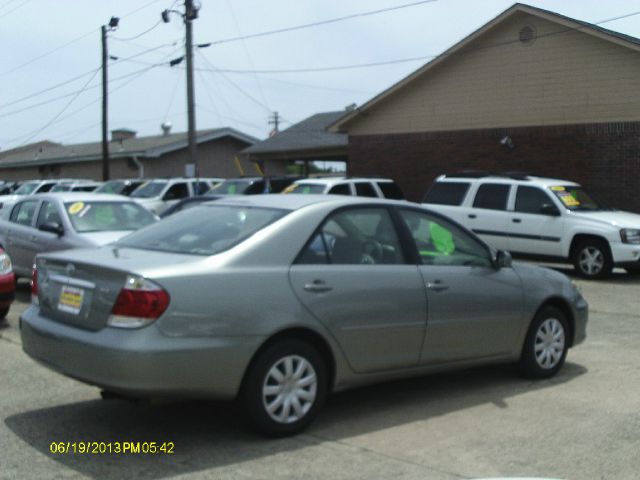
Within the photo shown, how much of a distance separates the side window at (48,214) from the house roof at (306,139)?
59.0 ft

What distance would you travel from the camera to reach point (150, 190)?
2450cm

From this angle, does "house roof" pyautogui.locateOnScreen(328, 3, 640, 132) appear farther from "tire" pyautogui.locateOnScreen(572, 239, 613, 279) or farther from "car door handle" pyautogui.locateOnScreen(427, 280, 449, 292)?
"car door handle" pyautogui.locateOnScreen(427, 280, 449, 292)

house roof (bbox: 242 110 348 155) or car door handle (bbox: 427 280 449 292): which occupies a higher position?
house roof (bbox: 242 110 348 155)

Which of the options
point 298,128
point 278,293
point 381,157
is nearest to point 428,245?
point 278,293

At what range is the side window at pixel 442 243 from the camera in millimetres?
6293

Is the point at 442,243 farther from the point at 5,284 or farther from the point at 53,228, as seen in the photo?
the point at 53,228

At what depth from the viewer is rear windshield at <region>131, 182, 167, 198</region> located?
24219mm

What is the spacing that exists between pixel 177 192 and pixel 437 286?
19.0m

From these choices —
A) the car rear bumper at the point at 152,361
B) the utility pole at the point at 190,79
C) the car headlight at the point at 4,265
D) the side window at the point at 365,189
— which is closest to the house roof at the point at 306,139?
the utility pole at the point at 190,79

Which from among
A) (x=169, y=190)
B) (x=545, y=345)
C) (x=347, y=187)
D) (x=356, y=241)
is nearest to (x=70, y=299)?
(x=356, y=241)

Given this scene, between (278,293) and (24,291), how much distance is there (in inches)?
335

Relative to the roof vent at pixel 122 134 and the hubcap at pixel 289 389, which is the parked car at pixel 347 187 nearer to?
the hubcap at pixel 289 389

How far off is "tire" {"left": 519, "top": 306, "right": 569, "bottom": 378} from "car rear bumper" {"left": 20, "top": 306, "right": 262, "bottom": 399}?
2774 mm

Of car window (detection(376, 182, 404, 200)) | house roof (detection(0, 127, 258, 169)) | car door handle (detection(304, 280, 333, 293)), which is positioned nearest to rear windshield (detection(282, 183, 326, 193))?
car window (detection(376, 182, 404, 200))
